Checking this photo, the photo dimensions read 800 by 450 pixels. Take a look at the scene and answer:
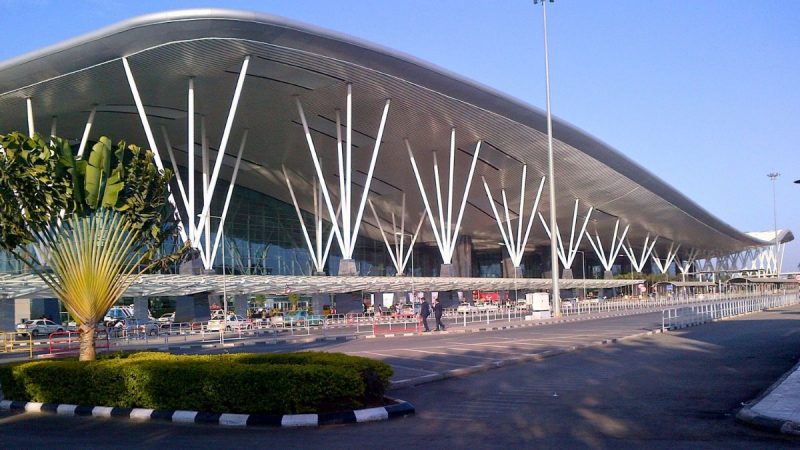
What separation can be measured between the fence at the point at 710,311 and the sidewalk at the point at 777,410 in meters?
17.2

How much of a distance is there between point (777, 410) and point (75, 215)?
13828mm

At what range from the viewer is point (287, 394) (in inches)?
432

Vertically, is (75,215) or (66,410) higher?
(75,215)

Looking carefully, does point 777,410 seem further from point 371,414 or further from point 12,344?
point 12,344

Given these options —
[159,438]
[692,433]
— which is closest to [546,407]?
[692,433]

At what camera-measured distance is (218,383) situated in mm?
11320

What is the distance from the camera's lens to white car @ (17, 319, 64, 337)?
4403cm

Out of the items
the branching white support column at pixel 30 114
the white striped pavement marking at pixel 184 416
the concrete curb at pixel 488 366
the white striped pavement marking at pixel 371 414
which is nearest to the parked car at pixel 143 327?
the branching white support column at pixel 30 114

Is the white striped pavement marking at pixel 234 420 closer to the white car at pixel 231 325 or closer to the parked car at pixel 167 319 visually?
the white car at pixel 231 325

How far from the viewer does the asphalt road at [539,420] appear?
8.99 m

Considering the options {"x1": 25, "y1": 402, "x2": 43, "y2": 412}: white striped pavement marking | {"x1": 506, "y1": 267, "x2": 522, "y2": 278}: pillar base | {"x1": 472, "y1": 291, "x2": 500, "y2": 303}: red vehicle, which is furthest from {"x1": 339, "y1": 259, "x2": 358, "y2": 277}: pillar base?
{"x1": 472, "y1": 291, "x2": 500, "y2": 303}: red vehicle

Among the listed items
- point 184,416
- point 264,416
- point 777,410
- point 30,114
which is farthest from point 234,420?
point 30,114

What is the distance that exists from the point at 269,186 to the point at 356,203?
837 centimetres

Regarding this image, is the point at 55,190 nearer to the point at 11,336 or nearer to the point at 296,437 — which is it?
the point at 296,437
